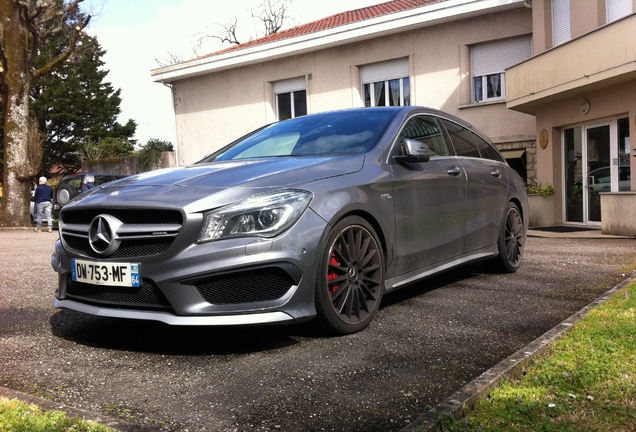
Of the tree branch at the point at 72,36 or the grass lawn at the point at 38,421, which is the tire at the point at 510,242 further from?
the tree branch at the point at 72,36

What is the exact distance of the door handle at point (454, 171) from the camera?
17.4ft

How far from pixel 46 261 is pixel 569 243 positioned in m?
8.11

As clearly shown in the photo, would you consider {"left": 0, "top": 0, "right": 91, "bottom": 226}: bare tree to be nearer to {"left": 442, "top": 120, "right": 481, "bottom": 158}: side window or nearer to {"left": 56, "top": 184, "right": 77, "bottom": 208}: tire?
{"left": 56, "top": 184, "right": 77, "bottom": 208}: tire

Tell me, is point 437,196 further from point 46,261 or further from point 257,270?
point 46,261

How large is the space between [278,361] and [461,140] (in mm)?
3254

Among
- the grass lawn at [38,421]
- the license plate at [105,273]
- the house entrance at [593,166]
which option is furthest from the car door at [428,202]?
the house entrance at [593,166]

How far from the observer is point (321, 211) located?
380cm

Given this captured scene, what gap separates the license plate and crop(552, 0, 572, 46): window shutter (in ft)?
45.0

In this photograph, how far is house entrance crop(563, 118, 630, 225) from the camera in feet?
43.4

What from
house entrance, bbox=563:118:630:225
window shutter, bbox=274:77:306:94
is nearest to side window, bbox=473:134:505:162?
house entrance, bbox=563:118:630:225

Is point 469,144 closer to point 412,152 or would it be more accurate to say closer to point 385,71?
point 412,152

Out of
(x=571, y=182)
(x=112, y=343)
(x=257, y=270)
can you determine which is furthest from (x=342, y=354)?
(x=571, y=182)

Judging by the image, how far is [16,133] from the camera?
20.4 m

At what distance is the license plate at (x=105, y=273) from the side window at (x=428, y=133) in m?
2.34
